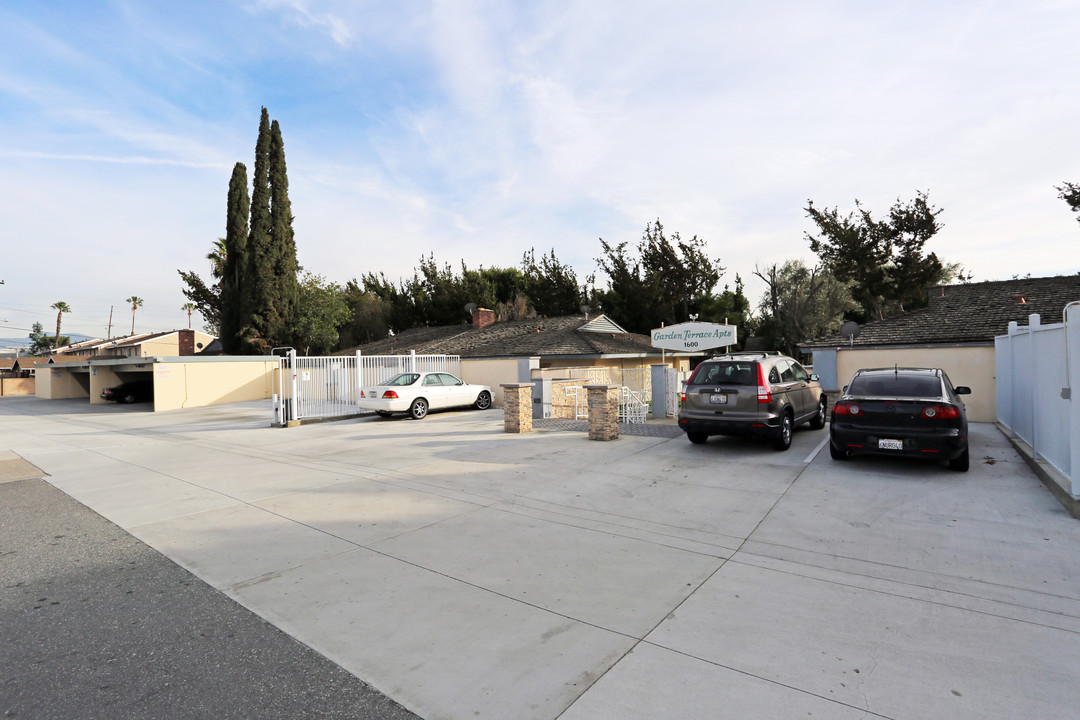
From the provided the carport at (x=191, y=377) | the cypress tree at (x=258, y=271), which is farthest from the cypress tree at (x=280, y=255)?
the carport at (x=191, y=377)

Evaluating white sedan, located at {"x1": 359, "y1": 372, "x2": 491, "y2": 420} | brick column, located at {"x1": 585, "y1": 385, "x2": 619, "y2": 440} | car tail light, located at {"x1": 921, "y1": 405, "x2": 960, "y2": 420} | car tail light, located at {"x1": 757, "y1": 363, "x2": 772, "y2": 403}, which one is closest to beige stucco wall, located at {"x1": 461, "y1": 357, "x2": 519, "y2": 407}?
white sedan, located at {"x1": 359, "y1": 372, "x2": 491, "y2": 420}

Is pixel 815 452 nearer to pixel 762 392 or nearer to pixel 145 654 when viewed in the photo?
pixel 762 392

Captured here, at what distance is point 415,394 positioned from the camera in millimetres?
16734

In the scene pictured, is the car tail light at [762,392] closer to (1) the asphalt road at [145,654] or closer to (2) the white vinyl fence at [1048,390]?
(2) the white vinyl fence at [1048,390]

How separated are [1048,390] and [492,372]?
1668 centimetres

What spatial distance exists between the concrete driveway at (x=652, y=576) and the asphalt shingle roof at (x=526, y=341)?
13201mm

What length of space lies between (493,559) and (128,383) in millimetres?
31332

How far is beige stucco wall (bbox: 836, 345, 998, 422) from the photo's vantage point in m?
14.2

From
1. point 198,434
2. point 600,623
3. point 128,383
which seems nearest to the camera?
point 600,623

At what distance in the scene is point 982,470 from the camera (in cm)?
784

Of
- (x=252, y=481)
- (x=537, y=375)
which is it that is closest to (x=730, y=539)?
(x=252, y=481)

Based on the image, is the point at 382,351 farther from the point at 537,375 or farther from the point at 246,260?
the point at 537,375

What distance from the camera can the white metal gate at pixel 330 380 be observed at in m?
16.3

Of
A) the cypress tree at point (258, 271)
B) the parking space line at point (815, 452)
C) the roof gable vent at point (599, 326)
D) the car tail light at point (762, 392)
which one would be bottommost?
the parking space line at point (815, 452)
